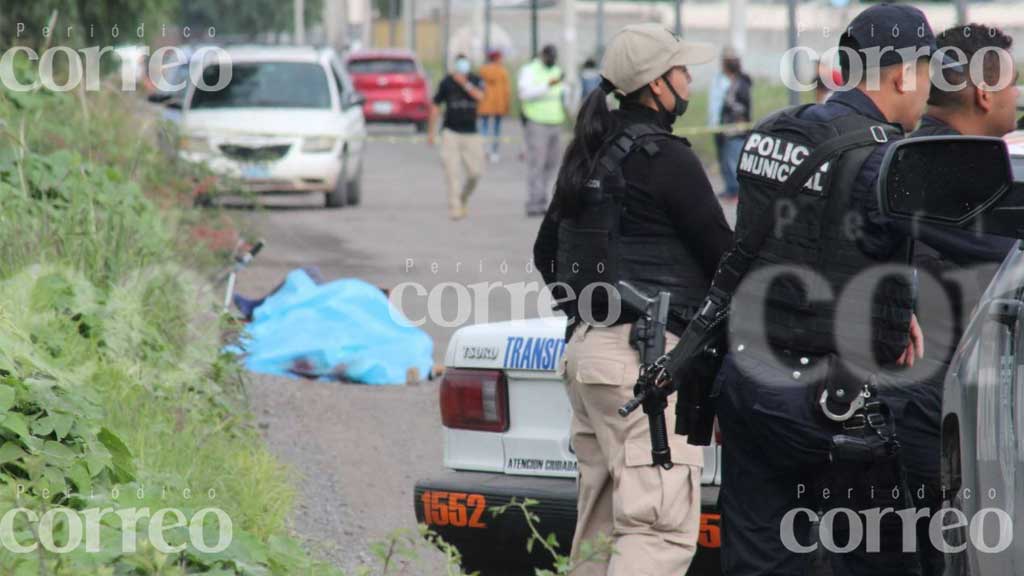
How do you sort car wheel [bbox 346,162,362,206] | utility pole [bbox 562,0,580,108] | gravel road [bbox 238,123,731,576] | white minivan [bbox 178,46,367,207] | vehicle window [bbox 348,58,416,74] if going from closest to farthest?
gravel road [bbox 238,123,731,576] < white minivan [bbox 178,46,367,207] < car wheel [bbox 346,162,362,206] < utility pole [bbox 562,0,580,108] < vehicle window [bbox 348,58,416,74]

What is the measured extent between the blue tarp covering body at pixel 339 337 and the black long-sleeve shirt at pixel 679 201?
17.0ft

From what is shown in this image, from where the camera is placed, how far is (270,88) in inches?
818

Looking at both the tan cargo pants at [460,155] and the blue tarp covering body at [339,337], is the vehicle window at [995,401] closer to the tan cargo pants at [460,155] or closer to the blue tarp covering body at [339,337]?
the blue tarp covering body at [339,337]

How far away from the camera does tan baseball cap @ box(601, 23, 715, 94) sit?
15.1ft

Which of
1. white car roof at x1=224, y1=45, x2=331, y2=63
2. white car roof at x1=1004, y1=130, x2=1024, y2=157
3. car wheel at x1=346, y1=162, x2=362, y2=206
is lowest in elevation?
car wheel at x1=346, y1=162, x2=362, y2=206

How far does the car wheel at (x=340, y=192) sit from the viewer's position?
1998cm

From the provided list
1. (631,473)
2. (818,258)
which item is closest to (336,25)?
(631,473)

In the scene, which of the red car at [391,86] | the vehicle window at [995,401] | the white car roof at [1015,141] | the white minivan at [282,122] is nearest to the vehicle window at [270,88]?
the white minivan at [282,122]

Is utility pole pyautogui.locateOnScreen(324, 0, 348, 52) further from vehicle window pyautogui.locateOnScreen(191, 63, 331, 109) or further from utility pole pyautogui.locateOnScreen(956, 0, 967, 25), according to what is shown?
utility pole pyautogui.locateOnScreen(956, 0, 967, 25)

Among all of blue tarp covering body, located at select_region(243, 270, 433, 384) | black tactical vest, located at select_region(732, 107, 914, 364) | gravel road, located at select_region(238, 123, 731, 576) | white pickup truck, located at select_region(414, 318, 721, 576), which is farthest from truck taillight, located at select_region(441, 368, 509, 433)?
blue tarp covering body, located at select_region(243, 270, 433, 384)

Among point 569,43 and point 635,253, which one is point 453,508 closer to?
point 635,253

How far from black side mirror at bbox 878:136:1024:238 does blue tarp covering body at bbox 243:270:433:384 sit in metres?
6.53

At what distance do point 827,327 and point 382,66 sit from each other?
123ft

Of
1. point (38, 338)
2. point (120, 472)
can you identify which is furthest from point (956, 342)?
point (38, 338)
